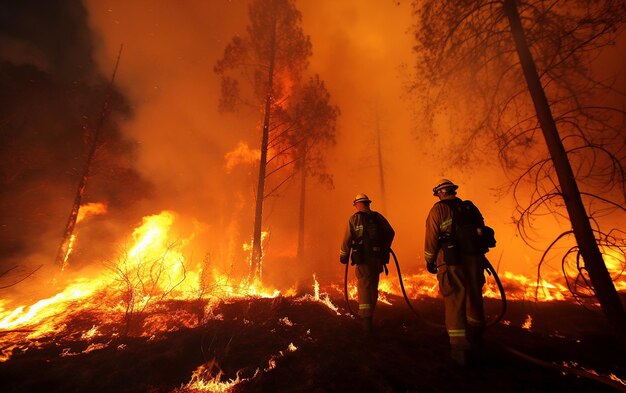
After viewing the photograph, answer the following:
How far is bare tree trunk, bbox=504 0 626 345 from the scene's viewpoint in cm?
465

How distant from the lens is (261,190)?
11.7 meters

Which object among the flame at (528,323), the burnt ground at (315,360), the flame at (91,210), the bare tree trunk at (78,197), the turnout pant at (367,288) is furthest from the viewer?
the flame at (91,210)

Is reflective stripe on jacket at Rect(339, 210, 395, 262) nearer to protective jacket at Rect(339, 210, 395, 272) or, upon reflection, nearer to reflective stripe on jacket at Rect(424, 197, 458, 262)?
protective jacket at Rect(339, 210, 395, 272)

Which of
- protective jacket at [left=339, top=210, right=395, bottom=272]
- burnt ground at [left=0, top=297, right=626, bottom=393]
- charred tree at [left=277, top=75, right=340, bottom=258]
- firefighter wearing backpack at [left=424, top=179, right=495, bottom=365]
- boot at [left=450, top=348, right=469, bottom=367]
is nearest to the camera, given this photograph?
burnt ground at [left=0, top=297, right=626, bottom=393]

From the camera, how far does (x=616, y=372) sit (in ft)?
11.4

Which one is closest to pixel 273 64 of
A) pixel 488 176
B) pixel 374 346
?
pixel 374 346

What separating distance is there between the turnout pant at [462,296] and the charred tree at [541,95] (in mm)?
1566

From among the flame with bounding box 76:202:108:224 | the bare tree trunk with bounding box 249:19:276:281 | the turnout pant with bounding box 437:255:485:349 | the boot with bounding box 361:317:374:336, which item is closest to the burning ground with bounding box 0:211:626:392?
the boot with bounding box 361:317:374:336

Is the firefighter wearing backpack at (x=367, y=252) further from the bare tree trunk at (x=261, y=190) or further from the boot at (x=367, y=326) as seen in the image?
the bare tree trunk at (x=261, y=190)

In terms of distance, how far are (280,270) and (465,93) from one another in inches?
600

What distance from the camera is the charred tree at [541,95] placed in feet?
16.1

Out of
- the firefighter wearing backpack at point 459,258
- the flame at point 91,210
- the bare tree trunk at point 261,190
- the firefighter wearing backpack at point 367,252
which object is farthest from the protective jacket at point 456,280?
the flame at point 91,210

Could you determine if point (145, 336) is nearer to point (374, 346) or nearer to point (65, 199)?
point (374, 346)

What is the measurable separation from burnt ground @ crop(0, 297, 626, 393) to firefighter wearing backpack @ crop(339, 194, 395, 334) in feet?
1.66
